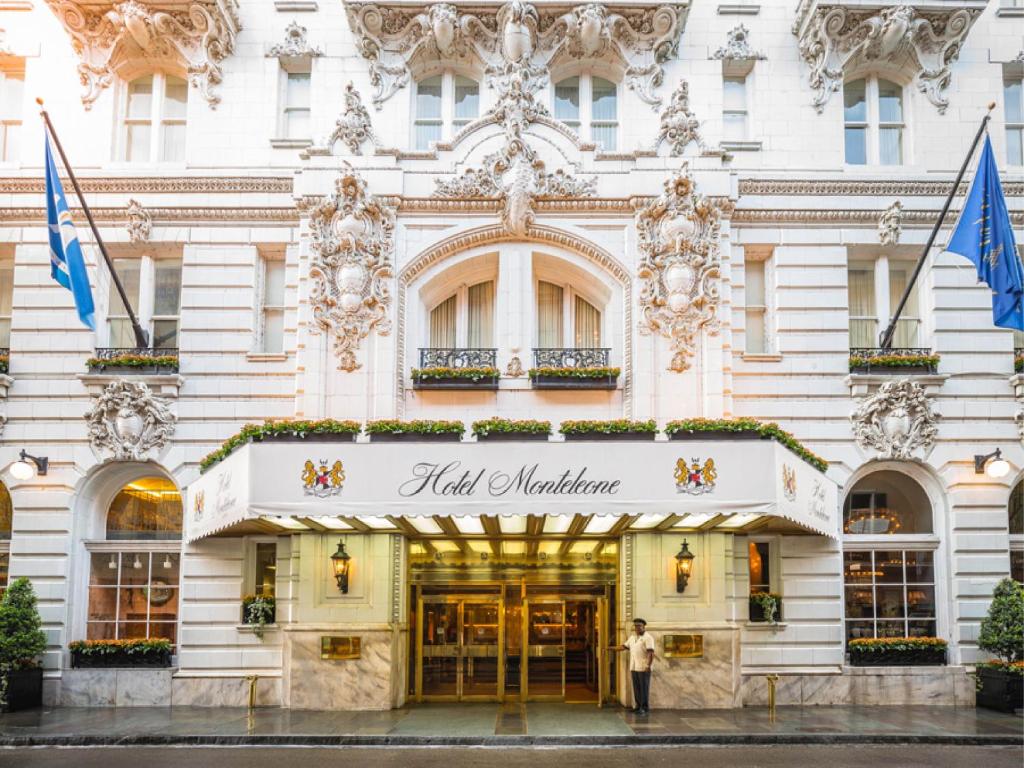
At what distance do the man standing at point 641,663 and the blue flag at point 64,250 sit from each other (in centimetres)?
1255

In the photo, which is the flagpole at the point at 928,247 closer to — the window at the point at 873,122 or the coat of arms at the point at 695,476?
the window at the point at 873,122

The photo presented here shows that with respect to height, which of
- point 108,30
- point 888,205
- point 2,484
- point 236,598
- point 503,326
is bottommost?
point 236,598

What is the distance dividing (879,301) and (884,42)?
576cm

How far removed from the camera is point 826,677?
20312mm

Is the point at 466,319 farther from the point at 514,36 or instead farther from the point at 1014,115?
the point at 1014,115

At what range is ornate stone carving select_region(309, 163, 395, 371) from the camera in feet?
67.9

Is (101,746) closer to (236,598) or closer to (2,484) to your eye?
(236,598)

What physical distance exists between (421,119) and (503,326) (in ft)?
17.5

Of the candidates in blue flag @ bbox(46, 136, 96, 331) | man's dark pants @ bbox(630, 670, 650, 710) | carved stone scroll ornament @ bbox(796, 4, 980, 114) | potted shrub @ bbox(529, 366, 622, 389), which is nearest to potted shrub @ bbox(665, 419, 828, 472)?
potted shrub @ bbox(529, 366, 622, 389)

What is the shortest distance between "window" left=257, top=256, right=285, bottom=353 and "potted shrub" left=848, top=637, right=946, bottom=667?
14.0 meters

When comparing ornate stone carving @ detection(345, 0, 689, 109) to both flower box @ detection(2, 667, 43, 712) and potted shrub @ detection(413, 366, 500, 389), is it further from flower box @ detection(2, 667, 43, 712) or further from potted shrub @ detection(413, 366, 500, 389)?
flower box @ detection(2, 667, 43, 712)

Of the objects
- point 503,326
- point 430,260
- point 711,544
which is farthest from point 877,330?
point 430,260

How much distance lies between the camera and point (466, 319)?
72.4ft

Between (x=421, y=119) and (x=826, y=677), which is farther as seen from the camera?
(x=421, y=119)
